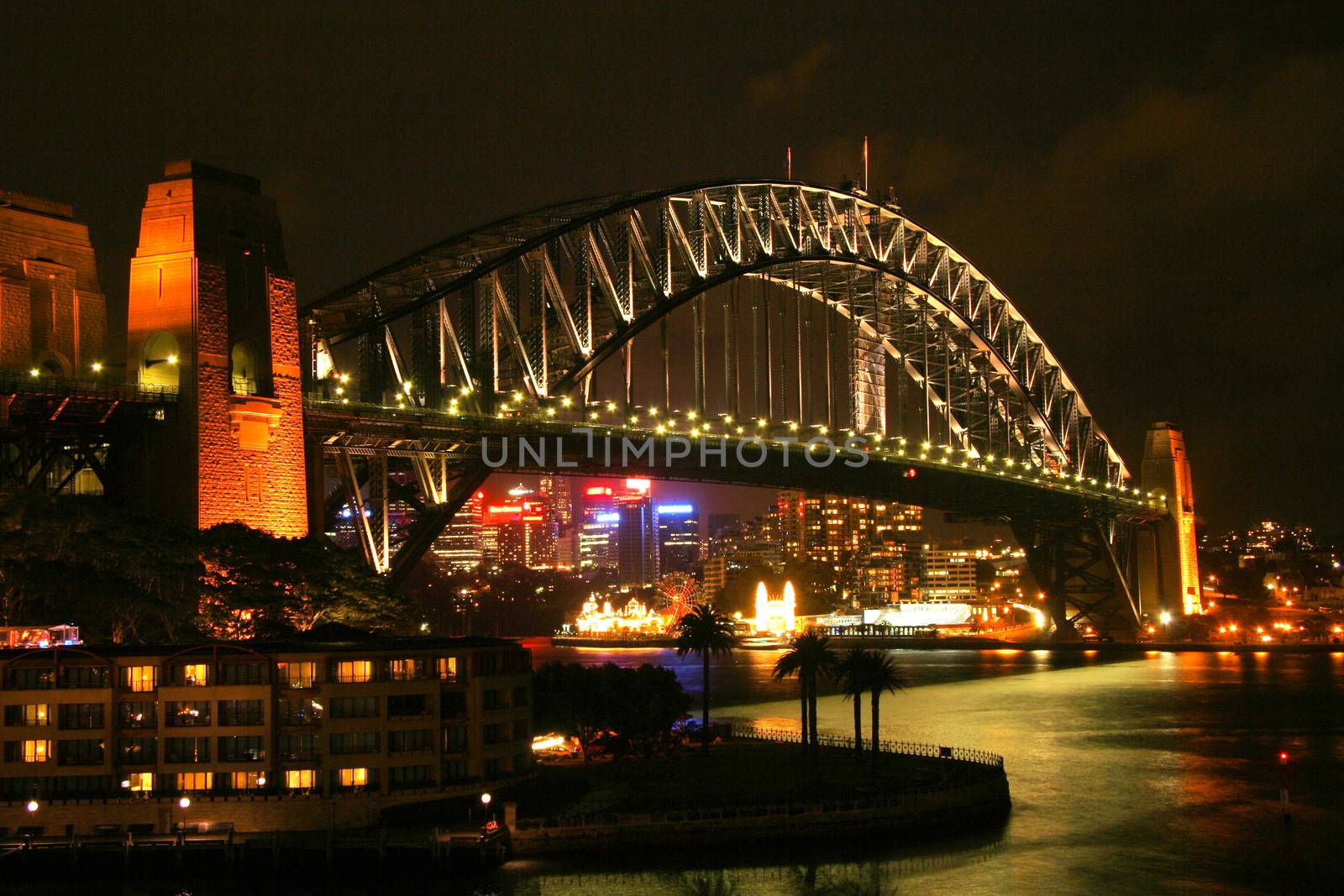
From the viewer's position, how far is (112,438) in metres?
44.2

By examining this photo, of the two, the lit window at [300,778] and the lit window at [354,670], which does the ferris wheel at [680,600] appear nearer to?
the lit window at [354,670]

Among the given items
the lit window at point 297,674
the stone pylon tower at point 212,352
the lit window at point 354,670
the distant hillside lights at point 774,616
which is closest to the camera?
the lit window at point 297,674

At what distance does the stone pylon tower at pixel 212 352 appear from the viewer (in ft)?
143

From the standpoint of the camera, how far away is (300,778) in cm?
3678

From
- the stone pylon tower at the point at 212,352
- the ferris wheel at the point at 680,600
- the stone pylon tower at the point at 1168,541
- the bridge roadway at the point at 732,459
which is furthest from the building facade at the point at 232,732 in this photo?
the ferris wheel at the point at 680,600

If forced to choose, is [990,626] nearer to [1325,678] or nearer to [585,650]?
[585,650]

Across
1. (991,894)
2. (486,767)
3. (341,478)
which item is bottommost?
(991,894)

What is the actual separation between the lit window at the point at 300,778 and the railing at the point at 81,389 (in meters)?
11.6

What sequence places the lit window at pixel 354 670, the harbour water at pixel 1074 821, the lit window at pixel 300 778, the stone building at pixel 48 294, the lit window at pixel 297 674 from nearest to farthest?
1. the harbour water at pixel 1074 821
2. the lit window at pixel 300 778
3. the lit window at pixel 297 674
4. the lit window at pixel 354 670
5. the stone building at pixel 48 294

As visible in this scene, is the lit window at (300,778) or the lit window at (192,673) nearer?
the lit window at (300,778)

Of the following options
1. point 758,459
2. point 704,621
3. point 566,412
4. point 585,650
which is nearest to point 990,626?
point 585,650

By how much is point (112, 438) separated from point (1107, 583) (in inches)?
3266

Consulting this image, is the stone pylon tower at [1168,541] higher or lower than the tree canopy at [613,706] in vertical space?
higher

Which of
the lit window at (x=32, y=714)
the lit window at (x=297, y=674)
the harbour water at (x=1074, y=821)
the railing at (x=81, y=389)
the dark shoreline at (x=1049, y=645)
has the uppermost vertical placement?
the railing at (x=81, y=389)
